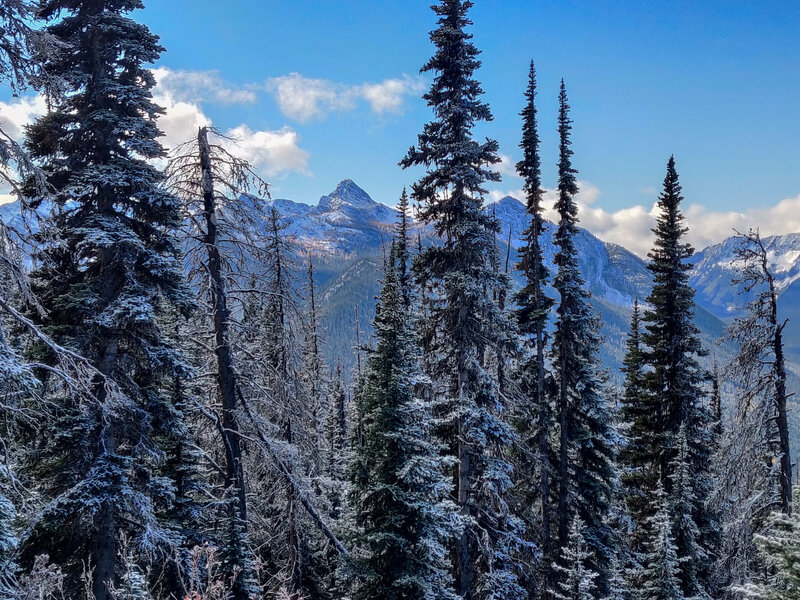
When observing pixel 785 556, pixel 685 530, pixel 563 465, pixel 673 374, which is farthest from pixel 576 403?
pixel 785 556

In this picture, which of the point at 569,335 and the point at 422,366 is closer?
the point at 422,366

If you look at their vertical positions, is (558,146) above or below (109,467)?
above

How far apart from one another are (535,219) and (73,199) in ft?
53.2

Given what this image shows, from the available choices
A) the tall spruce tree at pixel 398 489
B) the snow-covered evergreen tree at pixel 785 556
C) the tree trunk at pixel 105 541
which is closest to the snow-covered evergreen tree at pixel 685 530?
the snow-covered evergreen tree at pixel 785 556

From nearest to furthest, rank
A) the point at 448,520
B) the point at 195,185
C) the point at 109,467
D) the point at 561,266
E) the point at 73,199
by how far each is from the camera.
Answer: the point at 109,467, the point at 73,199, the point at 195,185, the point at 448,520, the point at 561,266

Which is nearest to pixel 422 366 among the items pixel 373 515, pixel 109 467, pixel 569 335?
pixel 373 515

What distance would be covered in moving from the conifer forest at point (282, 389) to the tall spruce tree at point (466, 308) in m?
0.07

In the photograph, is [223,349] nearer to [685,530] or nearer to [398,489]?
[398,489]

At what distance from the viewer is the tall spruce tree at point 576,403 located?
19.6 metres

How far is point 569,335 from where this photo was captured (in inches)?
782

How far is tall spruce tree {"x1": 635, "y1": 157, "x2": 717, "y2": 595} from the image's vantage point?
19.3 meters

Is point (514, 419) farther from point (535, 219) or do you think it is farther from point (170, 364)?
point (170, 364)

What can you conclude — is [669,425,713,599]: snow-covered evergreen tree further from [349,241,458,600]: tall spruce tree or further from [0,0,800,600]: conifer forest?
[349,241,458,600]: tall spruce tree

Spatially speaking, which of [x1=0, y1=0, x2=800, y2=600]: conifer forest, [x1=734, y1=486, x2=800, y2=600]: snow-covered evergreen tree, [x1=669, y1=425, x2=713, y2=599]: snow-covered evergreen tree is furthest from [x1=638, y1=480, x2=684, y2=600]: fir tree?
[x1=734, y1=486, x2=800, y2=600]: snow-covered evergreen tree
